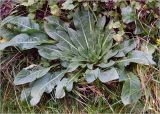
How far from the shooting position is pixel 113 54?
3.34m

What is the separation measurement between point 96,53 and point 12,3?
959mm

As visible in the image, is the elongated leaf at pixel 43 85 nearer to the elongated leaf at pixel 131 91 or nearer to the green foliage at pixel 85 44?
the green foliage at pixel 85 44

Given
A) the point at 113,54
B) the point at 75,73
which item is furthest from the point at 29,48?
the point at 113,54

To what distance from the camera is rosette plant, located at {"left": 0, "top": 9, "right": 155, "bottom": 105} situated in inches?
127

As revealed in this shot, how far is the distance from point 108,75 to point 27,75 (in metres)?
0.70

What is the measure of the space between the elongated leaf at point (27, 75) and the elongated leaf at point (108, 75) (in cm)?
47

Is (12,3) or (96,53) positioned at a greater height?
(12,3)

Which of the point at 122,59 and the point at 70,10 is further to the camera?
the point at 70,10

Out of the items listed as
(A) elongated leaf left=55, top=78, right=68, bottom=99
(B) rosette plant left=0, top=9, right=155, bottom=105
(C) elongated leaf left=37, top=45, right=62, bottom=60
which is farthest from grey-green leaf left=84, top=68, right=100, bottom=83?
(C) elongated leaf left=37, top=45, right=62, bottom=60

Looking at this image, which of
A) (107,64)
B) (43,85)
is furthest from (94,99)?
(43,85)

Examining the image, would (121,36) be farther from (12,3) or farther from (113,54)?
(12,3)

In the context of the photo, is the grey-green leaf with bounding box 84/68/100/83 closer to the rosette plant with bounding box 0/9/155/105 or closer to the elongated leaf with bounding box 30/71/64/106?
the rosette plant with bounding box 0/9/155/105

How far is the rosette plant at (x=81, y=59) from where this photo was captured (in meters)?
3.23

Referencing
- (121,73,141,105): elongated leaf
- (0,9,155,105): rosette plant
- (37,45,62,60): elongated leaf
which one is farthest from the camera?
(37,45,62,60): elongated leaf
